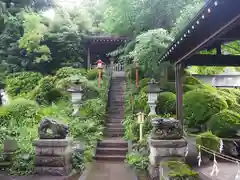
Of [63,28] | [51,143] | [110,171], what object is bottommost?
[110,171]

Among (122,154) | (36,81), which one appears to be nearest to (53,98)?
(36,81)

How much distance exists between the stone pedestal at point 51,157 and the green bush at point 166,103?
548 cm

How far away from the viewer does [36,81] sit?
1741 cm

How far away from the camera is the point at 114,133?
1145 centimetres

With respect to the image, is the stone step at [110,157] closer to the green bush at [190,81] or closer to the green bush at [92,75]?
the green bush at [190,81]

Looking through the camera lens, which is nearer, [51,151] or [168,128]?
[168,128]

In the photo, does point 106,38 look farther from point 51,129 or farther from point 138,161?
point 51,129

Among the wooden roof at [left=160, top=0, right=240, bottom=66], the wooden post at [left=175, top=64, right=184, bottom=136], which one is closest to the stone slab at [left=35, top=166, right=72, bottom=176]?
the wooden post at [left=175, top=64, right=184, bottom=136]

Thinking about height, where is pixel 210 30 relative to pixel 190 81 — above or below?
above

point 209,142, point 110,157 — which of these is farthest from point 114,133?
point 209,142

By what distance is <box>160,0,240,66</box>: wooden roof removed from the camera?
12.7 feet

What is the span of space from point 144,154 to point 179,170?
3241mm

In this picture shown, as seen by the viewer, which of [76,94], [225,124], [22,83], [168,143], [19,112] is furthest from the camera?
[22,83]

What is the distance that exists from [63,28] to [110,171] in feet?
42.7
